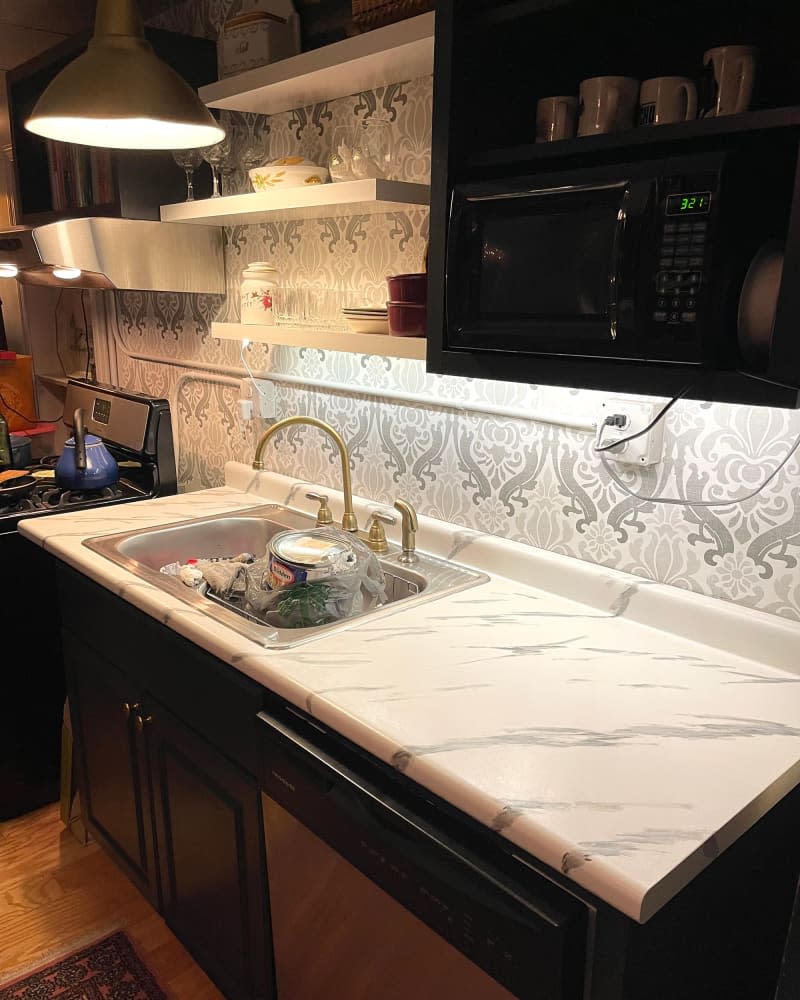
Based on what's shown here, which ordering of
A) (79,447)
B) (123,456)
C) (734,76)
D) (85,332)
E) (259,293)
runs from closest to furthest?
(734,76)
(259,293)
(79,447)
(123,456)
(85,332)

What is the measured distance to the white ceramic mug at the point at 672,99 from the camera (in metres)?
1.07

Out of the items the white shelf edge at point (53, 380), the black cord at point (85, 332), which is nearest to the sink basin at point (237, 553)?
the black cord at point (85, 332)

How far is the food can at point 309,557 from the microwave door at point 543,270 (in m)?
0.51

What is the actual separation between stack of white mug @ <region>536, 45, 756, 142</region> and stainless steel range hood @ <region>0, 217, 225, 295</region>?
4.10 feet

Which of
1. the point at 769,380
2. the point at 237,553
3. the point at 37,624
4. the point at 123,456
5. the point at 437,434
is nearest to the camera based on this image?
the point at 769,380

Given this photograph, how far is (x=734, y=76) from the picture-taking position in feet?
3.34

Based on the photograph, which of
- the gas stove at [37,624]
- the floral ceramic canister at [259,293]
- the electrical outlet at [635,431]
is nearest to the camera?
the electrical outlet at [635,431]

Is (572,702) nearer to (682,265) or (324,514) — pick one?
(682,265)

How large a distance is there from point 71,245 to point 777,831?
2.03 meters

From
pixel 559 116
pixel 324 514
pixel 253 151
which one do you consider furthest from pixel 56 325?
pixel 559 116

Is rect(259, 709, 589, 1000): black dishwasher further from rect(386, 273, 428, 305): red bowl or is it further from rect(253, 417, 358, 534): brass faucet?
rect(386, 273, 428, 305): red bowl

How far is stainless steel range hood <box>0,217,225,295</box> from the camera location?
2055 mm

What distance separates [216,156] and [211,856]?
5.43ft

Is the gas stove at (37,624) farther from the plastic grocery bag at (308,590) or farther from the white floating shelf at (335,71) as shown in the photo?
the white floating shelf at (335,71)
